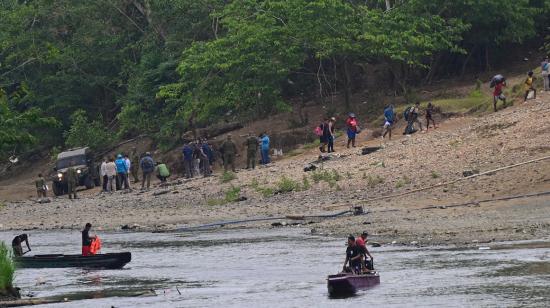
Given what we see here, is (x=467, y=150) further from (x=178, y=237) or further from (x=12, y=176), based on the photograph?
(x=12, y=176)

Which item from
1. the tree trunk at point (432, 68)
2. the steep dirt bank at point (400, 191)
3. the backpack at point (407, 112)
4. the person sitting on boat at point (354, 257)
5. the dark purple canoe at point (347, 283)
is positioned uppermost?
the tree trunk at point (432, 68)

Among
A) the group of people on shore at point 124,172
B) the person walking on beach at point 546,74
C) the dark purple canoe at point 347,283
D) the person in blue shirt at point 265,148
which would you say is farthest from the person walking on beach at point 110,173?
the dark purple canoe at point 347,283

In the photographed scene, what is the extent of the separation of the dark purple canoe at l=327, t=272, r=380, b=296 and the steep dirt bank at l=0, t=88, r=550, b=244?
5343 mm

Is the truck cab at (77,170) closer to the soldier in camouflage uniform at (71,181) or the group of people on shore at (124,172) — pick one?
the soldier in camouflage uniform at (71,181)

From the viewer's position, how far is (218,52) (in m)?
50.7

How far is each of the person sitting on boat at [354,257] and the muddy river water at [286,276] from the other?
0.51 metres

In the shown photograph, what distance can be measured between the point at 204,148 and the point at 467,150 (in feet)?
41.7

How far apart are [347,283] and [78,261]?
876 centimetres

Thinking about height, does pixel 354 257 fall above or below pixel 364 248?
below

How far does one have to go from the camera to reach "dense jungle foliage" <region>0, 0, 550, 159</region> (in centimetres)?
4906

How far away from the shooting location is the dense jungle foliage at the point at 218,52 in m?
49.1

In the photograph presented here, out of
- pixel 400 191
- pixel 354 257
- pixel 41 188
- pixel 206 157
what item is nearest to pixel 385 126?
pixel 206 157

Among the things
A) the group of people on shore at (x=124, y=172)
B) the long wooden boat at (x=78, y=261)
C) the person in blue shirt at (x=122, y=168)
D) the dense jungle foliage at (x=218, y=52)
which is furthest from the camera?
the person in blue shirt at (x=122, y=168)

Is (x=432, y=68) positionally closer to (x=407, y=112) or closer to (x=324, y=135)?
(x=407, y=112)
